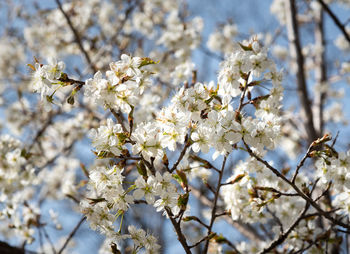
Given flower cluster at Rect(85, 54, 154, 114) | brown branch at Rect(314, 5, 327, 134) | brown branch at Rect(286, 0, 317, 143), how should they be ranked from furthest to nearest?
brown branch at Rect(314, 5, 327, 134)
brown branch at Rect(286, 0, 317, 143)
flower cluster at Rect(85, 54, 154, 114)

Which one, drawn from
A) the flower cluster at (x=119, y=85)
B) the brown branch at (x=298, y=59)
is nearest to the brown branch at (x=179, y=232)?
the flower cluster at (x=119, y=85)

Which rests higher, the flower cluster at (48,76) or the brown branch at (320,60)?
the brown branch at (320,60)

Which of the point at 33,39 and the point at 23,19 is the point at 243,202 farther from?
the point at 23,19

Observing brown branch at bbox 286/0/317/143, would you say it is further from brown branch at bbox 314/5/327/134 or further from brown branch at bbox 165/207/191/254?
brown branch at bbox 165/207/191/254

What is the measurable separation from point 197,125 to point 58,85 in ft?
2.23

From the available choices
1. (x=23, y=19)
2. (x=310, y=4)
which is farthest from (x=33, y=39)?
(x=310, y=4)

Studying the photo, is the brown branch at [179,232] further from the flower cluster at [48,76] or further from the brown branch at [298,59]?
the brown branch at [298,59]

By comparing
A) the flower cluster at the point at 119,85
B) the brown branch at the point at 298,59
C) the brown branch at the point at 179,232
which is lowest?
the brown branch at the point at 179,232

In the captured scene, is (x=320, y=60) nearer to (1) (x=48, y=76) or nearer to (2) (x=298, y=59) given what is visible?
(2) (x=298, y=59)

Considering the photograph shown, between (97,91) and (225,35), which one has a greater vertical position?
(225,35)

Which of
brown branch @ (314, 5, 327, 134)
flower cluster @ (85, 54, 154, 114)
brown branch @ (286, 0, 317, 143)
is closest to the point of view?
flower cluster @ (85, 54, 154, 114)

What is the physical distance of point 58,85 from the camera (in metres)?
1.59

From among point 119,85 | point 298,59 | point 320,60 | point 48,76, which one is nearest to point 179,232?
point 119,85

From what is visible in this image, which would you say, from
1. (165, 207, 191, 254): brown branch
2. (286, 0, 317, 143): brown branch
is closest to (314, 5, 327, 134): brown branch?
(286, 0, 317, 143): brown branch
